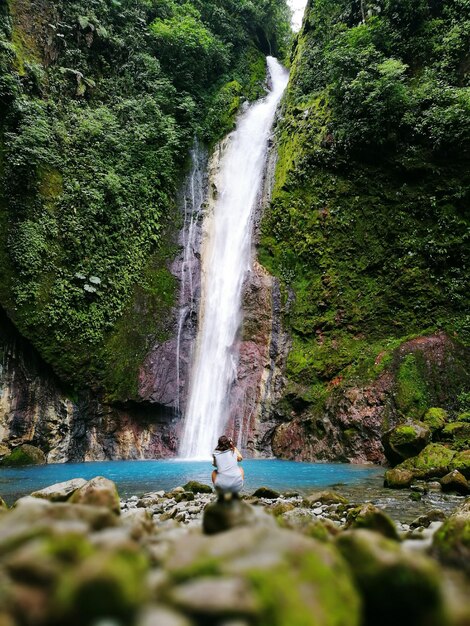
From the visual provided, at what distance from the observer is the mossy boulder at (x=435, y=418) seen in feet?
36.6

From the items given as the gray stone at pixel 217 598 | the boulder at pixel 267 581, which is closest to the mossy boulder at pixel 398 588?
the boulder at pixel 267 581

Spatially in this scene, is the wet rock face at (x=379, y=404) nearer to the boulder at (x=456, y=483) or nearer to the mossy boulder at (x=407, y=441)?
the mossy boulder at (x=407, y=441)

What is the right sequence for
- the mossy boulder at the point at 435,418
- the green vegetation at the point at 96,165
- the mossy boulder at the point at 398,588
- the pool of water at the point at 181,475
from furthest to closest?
the green vegetation at the point at 96,165
the mossy boulder at the point at 435,418
the pool of water at the point at 181,475
the mossy boulder at the point at 398,588

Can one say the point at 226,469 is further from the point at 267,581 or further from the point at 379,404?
the point at 379,404

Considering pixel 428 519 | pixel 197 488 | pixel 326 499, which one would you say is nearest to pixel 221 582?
pixel 428 519

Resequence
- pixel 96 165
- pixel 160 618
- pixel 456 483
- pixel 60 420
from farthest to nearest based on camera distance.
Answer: pixel 96 165, pixel 60 420, pixel 456 483, pixel 160 618

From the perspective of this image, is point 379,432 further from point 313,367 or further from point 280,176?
point 280,176

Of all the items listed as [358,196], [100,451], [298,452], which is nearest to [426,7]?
[358,196]

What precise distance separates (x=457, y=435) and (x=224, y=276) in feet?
37.2

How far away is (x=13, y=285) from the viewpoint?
15266 mm

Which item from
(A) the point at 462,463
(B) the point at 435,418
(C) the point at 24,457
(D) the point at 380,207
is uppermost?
(D) the point at 380,207

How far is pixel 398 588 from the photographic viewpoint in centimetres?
177

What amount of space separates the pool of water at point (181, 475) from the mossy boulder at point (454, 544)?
5894 millimetres

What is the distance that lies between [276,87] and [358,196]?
14679 millimetres
